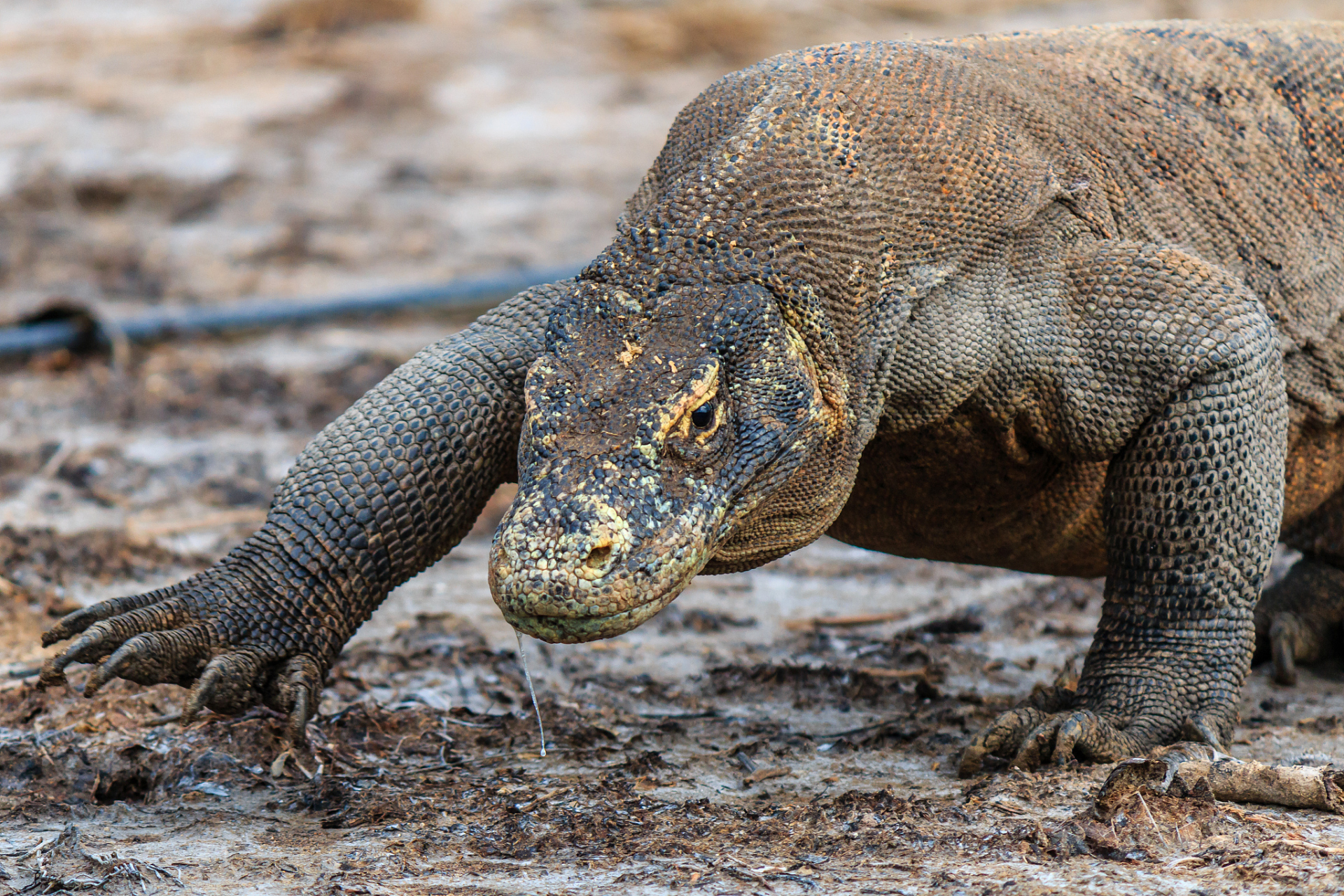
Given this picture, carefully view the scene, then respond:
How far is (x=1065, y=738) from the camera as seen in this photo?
3801 mm

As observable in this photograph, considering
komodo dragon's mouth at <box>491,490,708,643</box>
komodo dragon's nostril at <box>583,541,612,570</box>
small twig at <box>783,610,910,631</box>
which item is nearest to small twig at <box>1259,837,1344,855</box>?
komodo dragon's mouth at <box>491,490,708,643</box>

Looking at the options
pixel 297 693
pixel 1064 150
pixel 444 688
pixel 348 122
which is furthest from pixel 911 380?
pixel 348 122

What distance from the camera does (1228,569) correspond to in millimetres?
3975

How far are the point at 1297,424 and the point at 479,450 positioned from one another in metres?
2.54

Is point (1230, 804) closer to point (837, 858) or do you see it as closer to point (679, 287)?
point (837, 858)

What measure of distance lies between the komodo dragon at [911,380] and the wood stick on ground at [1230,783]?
0.30m

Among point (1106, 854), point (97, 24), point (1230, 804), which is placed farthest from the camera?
point (97, 24)

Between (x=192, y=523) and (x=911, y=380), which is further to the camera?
(x=192, y=523)

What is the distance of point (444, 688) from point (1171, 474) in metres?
2.39

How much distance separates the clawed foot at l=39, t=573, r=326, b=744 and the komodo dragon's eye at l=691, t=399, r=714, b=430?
1.42 meters

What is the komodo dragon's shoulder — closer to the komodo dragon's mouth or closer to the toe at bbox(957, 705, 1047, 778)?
the komodo dragon's mouth

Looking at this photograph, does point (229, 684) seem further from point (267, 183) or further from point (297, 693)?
point (267, 183)

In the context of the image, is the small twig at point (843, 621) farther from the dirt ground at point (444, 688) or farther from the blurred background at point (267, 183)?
the blurred background at point (267, 183)

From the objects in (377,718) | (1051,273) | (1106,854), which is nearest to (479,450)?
(377,718)
